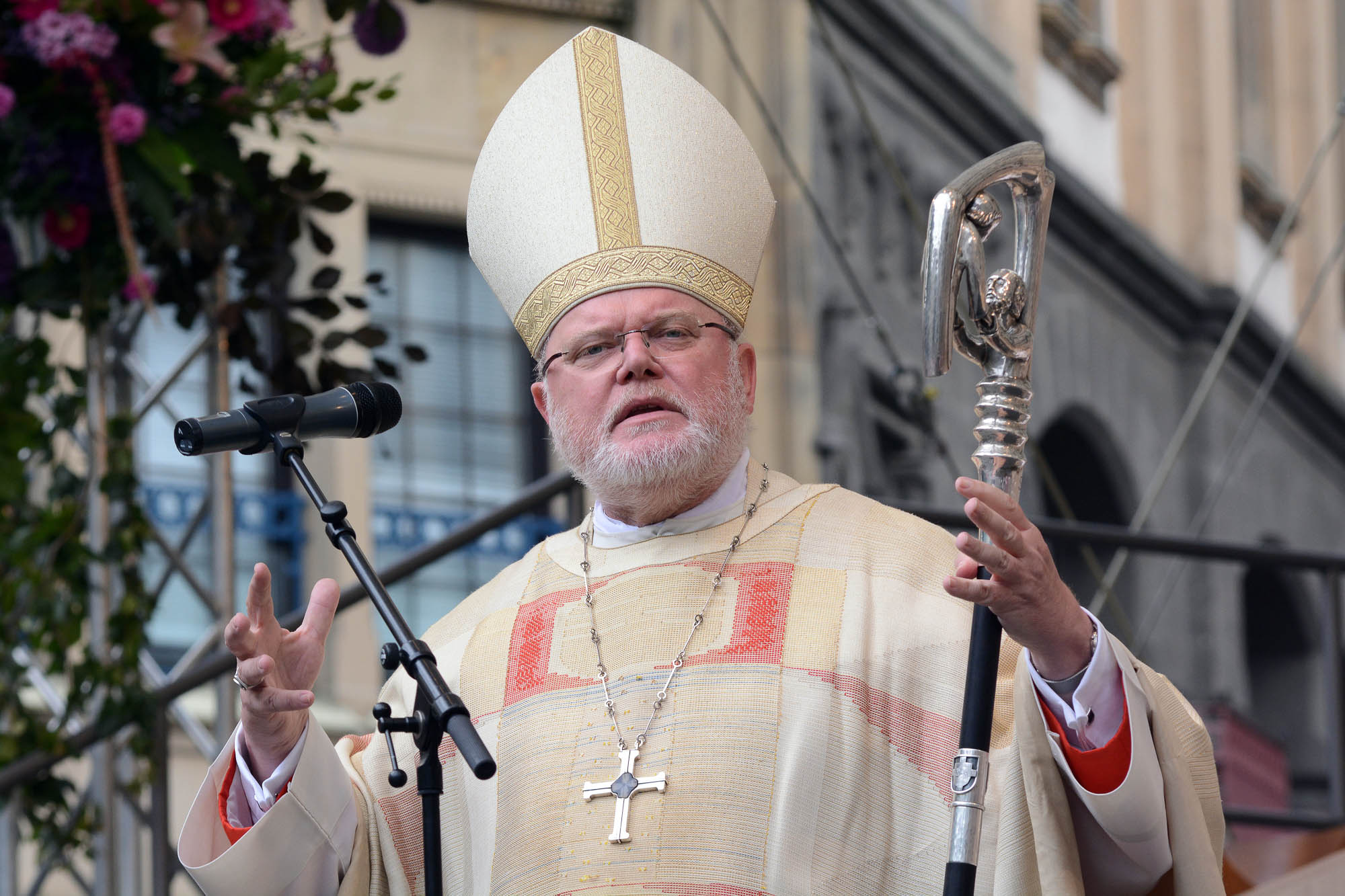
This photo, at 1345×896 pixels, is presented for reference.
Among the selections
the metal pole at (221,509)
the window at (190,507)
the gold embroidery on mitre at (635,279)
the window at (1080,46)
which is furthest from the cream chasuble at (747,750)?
the window at (1080,46)

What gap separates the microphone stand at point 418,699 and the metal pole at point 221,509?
1.85 meters

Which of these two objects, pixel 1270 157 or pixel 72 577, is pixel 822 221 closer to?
pixel 72 577

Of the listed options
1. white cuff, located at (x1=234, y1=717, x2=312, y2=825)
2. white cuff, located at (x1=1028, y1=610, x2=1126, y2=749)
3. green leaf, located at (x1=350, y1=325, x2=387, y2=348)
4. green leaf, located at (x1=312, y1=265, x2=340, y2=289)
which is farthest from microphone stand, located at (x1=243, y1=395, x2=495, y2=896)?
green leaf, located at (x1=312, y1=265, x2=340, y2=289)

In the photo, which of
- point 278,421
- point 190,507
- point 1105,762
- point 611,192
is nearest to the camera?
point 1105,762

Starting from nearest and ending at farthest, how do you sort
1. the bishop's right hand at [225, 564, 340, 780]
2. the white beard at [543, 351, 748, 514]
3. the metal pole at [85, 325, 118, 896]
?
the bishop's right hand at [225, 564, 340, 780] → the white beard at [543, 351, 748, 514] → the metal pole at [85, 325, 118, 896]

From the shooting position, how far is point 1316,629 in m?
12.4

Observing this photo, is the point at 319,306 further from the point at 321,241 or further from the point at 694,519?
the point at 694,519

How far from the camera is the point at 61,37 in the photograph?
4.15m

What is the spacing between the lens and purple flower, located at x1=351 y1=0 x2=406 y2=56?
4.66 metres

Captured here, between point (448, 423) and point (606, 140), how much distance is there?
4.91 meters

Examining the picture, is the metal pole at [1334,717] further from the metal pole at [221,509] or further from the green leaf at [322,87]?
the green leaf at [322,87]

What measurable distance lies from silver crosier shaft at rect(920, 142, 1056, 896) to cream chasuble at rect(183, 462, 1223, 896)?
3.8 inches

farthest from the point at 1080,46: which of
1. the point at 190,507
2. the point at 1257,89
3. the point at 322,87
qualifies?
the point at 322,87

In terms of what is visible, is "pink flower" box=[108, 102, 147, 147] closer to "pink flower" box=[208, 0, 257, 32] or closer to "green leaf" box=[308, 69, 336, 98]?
"pink flower" box=[208, 0, 257, 32]
